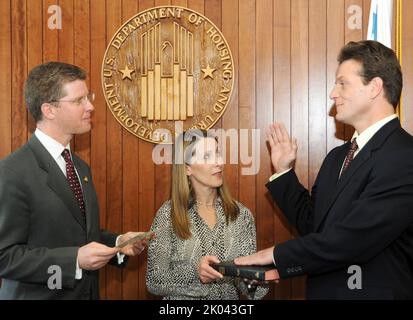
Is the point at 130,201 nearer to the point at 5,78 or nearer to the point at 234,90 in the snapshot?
the point at 234,90

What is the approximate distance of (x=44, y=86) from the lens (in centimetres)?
236

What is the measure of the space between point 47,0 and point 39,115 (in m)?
1.09

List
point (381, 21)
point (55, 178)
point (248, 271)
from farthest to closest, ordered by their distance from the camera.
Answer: point (381, 21)
point (55, 178)
point (248, 271)

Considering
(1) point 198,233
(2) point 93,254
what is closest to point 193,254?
(1) point 198,233

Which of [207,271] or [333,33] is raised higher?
[333,33]

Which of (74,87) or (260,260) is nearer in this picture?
(260,260)

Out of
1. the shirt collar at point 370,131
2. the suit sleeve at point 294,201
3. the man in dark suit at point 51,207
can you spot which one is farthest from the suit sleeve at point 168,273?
the shirt collar at point 370,131

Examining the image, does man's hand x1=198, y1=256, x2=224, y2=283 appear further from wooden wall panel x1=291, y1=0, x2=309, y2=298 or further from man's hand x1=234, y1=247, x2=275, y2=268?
wooden wall panel x1=291, y1=0, x2=309, y2=298

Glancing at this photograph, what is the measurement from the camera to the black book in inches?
83.9

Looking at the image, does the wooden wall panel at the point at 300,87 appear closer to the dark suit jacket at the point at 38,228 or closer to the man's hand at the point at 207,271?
the man's hand at the point at 207,271

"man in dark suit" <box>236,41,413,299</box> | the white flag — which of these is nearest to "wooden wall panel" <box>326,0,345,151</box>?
the white flag

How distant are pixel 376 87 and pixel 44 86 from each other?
5.06 ft
